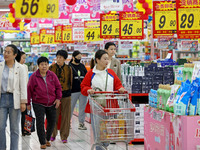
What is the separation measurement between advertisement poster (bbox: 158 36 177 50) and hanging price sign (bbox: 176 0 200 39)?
716 centimetres

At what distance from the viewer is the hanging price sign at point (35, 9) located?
10.8 m

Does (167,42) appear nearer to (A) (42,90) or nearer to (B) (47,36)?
(B) (47,36)

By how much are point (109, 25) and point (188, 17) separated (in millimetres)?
4387

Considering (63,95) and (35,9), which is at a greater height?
(35,9)

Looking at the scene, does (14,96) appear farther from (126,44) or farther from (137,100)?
(126,44)

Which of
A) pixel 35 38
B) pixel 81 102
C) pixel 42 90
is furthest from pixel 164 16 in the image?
pixel 35 38

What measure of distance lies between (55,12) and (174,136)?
277 inches

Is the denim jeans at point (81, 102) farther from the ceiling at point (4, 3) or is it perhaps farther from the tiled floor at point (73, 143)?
the ceiling at point (4, 3)

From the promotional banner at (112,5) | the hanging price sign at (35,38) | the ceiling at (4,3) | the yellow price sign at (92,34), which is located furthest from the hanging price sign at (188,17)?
the hanging price sign at (35,38)

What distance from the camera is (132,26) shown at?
14.8 metres

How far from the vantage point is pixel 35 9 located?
10.9 m

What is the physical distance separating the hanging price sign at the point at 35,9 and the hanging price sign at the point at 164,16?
3.14m

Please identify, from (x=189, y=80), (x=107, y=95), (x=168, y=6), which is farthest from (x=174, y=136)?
(x=168, y=6)

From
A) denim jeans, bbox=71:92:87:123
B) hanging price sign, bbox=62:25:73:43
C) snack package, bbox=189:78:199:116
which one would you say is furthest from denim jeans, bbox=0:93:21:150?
hanging price sign, bbox=62:25:73:43
